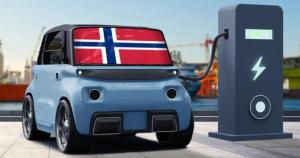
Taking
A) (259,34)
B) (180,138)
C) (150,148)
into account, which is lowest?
(150,148)

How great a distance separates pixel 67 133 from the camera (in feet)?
27.2

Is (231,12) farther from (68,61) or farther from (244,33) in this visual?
(68,61)

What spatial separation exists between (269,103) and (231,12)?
1796 mm

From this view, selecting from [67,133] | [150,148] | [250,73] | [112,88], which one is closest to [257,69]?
[250,73]

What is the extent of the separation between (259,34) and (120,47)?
308cm

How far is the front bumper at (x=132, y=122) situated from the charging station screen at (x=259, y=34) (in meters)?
2.66

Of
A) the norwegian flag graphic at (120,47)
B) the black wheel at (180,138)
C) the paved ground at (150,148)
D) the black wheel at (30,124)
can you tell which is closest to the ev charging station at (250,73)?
the paved ground at (150,148)

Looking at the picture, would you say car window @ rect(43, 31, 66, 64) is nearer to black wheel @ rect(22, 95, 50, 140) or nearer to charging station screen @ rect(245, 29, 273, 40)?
black wheel @ rect(22, 95, 50, 140)

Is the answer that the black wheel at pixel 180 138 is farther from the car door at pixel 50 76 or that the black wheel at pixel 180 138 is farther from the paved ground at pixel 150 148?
A: the car door at pixel 50 76

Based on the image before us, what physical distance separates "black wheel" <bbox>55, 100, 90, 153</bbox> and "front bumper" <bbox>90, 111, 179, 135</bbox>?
0.23 meters

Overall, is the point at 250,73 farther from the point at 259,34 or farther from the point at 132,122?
the point at 132,122

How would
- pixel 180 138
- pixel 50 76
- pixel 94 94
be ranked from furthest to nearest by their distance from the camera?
pixel 50 76 < pixel 180 138 < pixel 94 94

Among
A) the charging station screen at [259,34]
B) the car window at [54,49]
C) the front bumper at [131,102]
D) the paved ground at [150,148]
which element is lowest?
the paved ground at [150,148]

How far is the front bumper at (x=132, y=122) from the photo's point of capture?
804 cm
